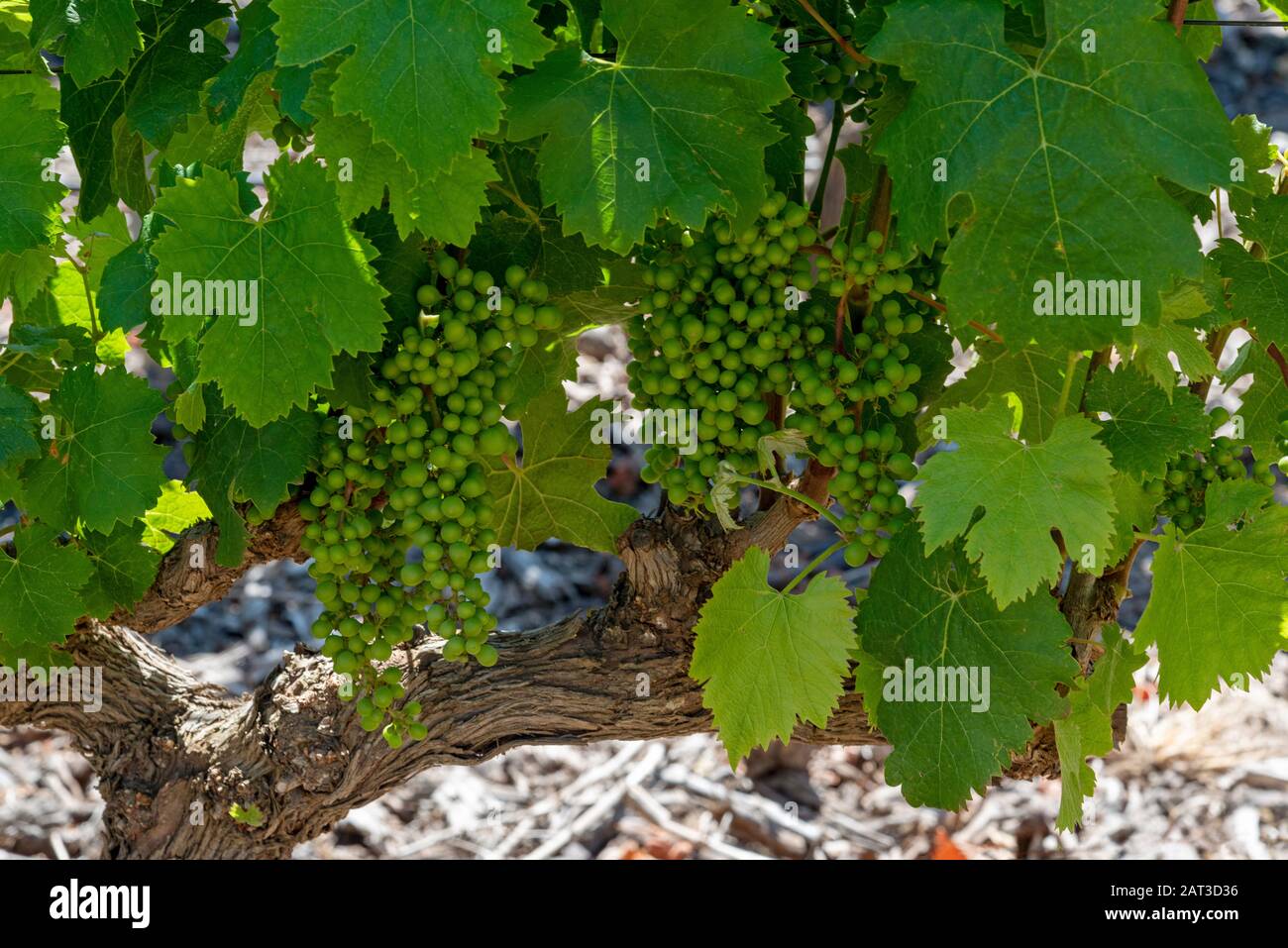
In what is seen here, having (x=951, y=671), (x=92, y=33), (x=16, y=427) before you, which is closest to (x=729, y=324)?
(x=951, y=671)

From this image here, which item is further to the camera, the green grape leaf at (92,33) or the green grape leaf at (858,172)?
the green grape leaf at (858,172)

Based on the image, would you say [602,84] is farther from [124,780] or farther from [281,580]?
[281,580]

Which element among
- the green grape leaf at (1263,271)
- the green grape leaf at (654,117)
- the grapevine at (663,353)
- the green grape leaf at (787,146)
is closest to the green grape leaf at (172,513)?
the grapevine at (663,353)

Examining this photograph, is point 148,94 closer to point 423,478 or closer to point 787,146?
point 423,478

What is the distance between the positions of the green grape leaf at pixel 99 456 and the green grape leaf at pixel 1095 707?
1391 mm

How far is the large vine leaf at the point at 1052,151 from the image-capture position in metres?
1.46

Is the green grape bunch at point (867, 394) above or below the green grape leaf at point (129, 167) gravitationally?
below

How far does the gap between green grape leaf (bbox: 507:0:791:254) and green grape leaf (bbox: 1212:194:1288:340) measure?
738mm

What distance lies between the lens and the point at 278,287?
160cm

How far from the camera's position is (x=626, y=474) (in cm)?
485

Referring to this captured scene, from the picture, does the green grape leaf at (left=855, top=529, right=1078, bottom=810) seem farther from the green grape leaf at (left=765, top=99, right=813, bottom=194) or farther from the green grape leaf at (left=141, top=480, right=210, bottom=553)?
the green grape leaf at (left=141, top=480, right=210, bottom=553)

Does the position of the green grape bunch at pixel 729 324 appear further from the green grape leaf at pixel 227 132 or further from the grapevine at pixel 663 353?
the green grape leaf at pixel 227 132

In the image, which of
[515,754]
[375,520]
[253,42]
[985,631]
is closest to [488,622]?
[375,520]

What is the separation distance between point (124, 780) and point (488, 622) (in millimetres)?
1065
